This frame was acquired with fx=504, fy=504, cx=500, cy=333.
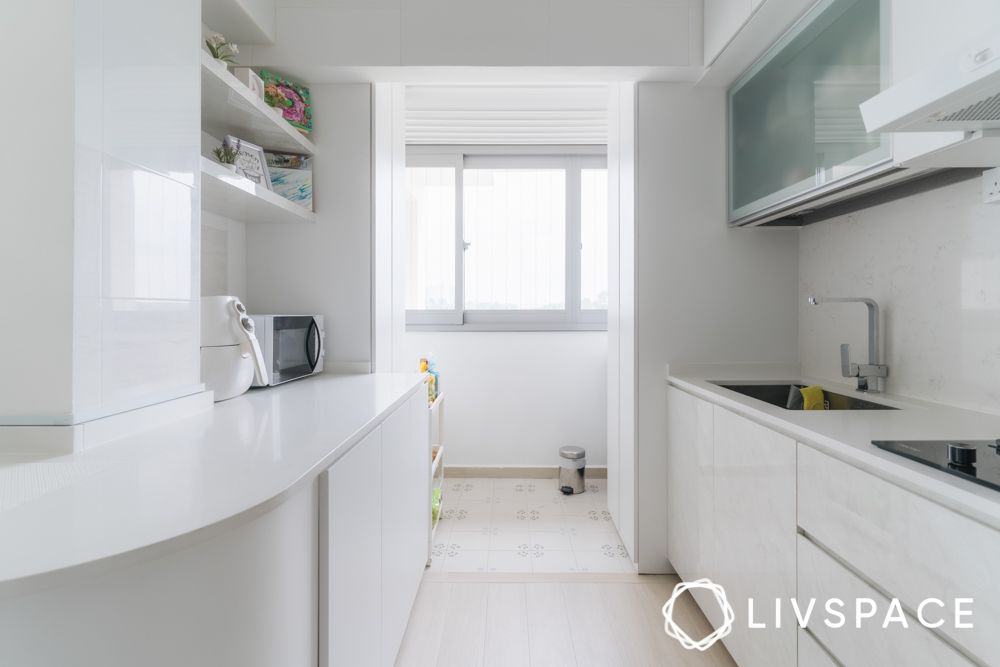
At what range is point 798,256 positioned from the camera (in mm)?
2180

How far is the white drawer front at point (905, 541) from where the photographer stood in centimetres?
72

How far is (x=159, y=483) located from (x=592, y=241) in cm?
315

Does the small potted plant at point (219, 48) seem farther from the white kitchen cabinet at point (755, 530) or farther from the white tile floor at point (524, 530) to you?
the white tile floor at point (524, 530)

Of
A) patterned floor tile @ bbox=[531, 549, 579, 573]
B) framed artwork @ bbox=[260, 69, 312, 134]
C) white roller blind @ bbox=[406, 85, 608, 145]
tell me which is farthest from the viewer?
white roller blind @ bbox=[406, 85, 608, 145]

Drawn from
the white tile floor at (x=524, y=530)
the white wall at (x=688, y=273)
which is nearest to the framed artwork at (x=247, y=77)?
the white wall at (x=688, y=273)

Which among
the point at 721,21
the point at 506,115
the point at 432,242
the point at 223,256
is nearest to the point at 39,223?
the point at 223,256

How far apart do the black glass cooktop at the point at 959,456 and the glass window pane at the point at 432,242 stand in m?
2.85

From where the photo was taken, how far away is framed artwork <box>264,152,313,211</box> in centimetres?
213

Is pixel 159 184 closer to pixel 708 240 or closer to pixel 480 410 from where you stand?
pixel 708 240

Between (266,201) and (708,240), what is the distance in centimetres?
178

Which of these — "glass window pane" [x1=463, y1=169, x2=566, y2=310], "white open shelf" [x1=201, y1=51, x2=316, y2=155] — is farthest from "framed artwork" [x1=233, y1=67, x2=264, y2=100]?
"glass window pane" [x1=463, y1=169, x2=566, y2=310]

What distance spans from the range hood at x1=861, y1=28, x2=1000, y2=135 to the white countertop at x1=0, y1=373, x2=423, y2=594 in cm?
119

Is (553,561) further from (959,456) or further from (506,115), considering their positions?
(506,115)

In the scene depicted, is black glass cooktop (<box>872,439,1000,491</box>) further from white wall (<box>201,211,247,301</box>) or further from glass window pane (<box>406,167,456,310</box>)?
glass window pane (<box>406,167,456,310</box>)
